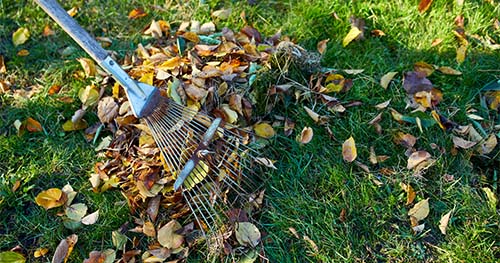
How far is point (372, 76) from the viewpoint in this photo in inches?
97.6

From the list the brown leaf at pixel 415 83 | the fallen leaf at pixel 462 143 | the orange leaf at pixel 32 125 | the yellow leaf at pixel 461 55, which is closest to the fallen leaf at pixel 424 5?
the yellow leaf at pixel 461 55

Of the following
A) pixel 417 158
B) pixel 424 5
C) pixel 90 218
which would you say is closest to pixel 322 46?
pixel 424 5

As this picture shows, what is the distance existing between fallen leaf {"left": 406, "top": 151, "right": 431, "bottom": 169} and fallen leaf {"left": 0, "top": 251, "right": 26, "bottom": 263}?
1.57 meters

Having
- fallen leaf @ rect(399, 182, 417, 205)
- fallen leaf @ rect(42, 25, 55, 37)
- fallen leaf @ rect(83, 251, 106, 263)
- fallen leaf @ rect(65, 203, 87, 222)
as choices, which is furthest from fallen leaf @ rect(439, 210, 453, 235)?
fallen leaf @ rect(42, 25, 55, 37)

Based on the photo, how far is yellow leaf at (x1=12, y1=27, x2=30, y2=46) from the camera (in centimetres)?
273

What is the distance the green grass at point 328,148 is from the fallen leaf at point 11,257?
0.09 metres

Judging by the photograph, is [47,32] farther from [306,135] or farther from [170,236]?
[306,135]

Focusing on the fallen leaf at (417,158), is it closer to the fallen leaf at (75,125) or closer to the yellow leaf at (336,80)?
the yellow leaf at (336,80)

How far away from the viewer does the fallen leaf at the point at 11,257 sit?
2.03 m

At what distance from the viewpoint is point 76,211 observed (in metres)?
2.17

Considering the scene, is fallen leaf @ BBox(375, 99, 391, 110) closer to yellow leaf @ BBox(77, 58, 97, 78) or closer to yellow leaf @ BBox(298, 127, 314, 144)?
yellow leaf @ BBox(298, 127, 314, 144)

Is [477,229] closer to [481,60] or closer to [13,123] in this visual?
[481,60]

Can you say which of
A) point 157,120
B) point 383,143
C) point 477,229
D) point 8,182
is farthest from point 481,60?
point 8,182

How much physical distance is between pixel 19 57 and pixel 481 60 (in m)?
2.23
